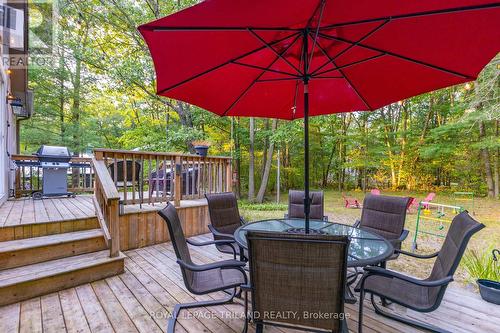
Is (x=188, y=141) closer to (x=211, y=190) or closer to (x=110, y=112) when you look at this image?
(x=211, y=190)

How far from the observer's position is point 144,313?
7.79ft

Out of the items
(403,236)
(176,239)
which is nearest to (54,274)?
(176,239)

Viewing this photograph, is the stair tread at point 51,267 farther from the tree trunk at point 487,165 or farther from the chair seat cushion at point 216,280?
the tree trunk at point 487,165

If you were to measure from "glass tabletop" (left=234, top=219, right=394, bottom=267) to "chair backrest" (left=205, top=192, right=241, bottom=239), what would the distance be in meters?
0.55

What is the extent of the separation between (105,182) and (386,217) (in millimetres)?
3774

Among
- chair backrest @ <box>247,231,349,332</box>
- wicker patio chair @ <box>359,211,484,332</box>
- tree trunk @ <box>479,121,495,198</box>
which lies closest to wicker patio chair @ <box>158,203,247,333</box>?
chair backrest @ <box>247,231,349,332</box>

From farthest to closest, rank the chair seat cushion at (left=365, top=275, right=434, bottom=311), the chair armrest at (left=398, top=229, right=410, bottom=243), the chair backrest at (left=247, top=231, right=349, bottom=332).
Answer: the chair armrest at (left=398, top=229, right=410, bottom=243)
the chair seat cushion at (left=365, top=275, right=434, bottom=311)
the chair backrest at (left=247, top=231, right=349, bottom=332)

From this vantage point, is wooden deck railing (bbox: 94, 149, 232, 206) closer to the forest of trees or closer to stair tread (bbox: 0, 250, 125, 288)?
stair tread (bbox: 0, 250, 125, 288)

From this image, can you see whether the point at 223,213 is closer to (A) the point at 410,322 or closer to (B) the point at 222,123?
(A) the point at 410,322

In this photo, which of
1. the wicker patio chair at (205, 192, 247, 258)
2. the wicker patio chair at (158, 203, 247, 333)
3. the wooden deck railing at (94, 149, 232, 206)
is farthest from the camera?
the wooden deck railing at (94, 149, 232, 206)

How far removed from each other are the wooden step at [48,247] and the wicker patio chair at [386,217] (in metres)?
3.70

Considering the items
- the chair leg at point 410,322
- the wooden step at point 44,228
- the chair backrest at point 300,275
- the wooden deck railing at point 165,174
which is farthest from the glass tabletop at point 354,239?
the wooden step at point 44,228

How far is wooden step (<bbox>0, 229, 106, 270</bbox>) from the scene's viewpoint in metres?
2.80

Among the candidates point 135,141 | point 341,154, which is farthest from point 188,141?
point 341,154
